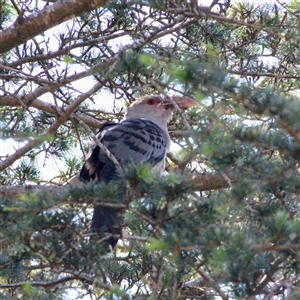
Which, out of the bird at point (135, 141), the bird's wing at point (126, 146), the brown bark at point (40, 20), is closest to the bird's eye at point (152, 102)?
the bird at point (135, 141)

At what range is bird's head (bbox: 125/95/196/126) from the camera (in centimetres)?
631

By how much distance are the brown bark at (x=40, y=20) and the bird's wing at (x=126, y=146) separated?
3.27 ft

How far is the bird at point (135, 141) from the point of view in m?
4.96

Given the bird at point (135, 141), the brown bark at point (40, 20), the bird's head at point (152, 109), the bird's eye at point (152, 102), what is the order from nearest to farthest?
the brown bark at point (40, 20) < the bird at point (135, 141) < the bird's head at point (152, 109) < the bird's eye at point (152, 102)

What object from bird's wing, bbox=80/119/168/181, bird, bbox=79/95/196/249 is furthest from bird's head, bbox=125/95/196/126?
bird's wing, bbox=80/119/168/181

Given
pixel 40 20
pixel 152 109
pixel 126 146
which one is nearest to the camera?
pixel 40 20

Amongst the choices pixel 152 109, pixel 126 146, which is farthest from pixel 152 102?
pixel 126 146

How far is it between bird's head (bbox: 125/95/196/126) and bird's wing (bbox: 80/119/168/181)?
380mm

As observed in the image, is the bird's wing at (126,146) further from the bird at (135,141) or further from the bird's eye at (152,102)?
the bird's eye at (152,102)

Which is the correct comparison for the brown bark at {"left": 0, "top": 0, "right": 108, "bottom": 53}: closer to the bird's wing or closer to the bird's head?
the bird's wing

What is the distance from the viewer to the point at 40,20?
16.0 feet

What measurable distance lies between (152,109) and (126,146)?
3.73 feet

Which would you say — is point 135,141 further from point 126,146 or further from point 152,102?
point 152,102

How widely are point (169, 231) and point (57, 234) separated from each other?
1.78 ft
